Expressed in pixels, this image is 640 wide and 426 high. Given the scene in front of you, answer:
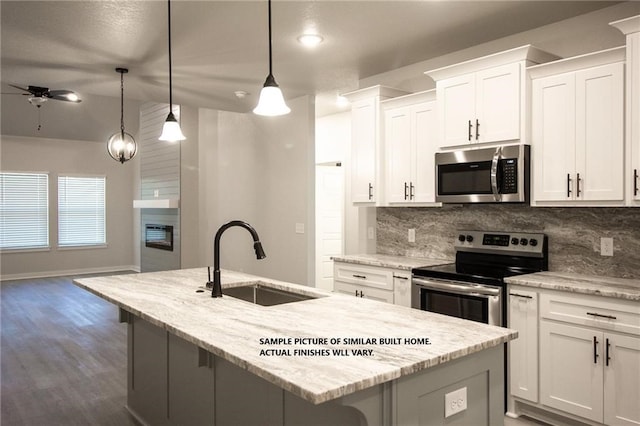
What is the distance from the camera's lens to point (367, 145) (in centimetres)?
440

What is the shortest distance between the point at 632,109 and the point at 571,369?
1503mm

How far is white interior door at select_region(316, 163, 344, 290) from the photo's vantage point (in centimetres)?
689

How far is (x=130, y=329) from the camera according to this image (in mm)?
3135

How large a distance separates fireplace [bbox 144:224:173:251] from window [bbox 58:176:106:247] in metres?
2.74

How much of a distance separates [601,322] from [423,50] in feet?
7.87

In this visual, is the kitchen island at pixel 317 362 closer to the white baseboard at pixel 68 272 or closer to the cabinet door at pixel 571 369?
the cabinet door at pixel 571 369

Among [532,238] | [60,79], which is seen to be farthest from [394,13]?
[60,79]

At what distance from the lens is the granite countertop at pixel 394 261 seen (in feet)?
12.5

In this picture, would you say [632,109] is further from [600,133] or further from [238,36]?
[238,36]

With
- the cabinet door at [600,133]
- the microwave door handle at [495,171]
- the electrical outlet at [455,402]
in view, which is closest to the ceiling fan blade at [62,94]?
the microwave door handle at [495,171]

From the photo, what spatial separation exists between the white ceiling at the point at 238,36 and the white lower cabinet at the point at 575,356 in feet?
6.00

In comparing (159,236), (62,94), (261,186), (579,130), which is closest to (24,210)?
(159,236)

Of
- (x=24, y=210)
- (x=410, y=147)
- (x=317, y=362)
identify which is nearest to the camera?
(x=317, y=362)

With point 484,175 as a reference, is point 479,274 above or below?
below
